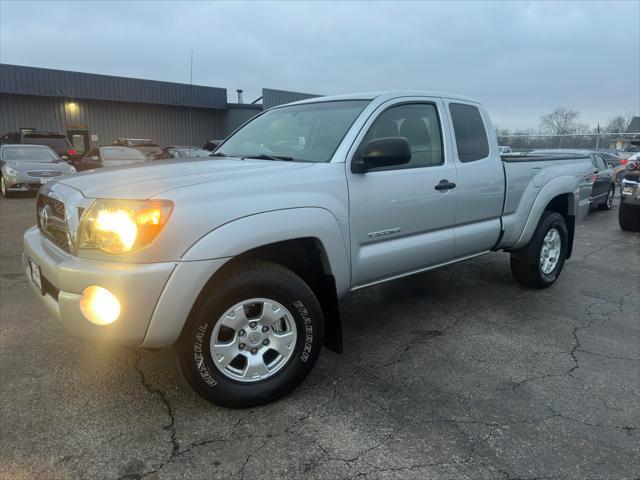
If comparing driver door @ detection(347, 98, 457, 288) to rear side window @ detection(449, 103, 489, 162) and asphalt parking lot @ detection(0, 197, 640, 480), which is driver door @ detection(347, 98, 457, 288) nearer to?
rear side window @ detection(449, 103, 489, 162)

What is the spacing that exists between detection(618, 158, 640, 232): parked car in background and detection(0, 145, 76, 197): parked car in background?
12.5m

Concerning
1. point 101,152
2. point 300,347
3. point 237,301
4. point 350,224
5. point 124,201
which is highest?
point 101,152

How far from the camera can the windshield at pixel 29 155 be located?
13.1 metres

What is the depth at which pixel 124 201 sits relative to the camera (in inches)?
92.8

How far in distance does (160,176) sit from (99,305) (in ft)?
2.65

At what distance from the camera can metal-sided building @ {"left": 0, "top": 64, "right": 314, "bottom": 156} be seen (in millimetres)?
25219

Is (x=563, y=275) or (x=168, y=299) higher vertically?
(x=168, y=299)

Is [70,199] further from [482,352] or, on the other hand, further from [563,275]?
[563,275]

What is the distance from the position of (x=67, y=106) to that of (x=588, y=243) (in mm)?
27483

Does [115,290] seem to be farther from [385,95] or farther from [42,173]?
[42,173]

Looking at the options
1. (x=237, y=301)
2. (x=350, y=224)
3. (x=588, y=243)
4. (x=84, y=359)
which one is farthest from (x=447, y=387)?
(x=588, y=243)

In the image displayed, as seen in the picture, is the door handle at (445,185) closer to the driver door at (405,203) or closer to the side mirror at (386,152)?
the driver door at (405,203)

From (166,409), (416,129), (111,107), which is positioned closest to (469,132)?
(416,129)

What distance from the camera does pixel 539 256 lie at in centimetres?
480
